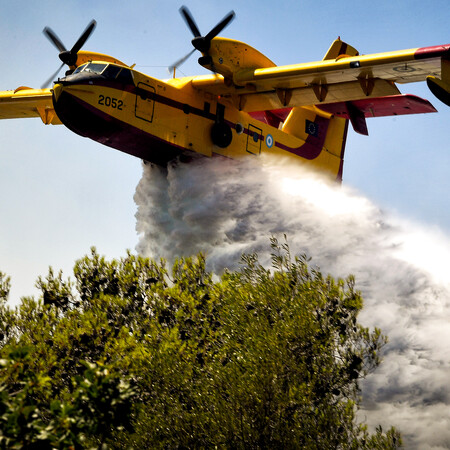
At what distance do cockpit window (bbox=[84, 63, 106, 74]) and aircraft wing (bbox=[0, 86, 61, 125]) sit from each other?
14.6 ft

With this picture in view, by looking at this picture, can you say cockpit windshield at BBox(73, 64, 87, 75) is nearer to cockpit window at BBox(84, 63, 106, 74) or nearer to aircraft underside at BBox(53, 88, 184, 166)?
cockpit window at BBox(84, 63, 106, 74)

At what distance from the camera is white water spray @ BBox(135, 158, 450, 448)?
654 inches

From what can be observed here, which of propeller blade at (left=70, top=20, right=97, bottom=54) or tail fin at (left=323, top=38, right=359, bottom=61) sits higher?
tail fin at (left=323, top=38, right=359, bottom=61)

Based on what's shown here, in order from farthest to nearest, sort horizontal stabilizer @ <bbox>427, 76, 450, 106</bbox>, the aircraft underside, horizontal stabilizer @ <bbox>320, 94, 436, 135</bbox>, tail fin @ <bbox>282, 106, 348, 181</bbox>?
tail fin @ <bbox>282, 106, 348, 181</bbox> < horizontal stabilizer @ <bbox>320, 94, 436, 135</bbox> < the aircraft underside < horizontal stabilizer @ <bbox>427, 76, 450, 106</bbox>

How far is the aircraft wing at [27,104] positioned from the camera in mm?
21234

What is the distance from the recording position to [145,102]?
1748cm

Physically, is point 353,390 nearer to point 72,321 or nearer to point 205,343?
point 205,343

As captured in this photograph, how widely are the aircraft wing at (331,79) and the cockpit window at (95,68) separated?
2.55 metres

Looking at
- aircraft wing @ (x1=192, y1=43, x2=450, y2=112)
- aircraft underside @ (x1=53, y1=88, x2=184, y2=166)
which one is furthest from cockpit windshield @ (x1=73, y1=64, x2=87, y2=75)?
aircraft wing @ (x1=192, y1=43, x2=450, y2=112)

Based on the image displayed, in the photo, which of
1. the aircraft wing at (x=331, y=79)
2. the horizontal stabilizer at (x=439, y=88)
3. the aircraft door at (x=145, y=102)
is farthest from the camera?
the aircraft door at (x=145, y=102)

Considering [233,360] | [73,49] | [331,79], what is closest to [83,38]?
[73,49]

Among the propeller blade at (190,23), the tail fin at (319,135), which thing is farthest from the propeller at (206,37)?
the tail fin at (319,135)

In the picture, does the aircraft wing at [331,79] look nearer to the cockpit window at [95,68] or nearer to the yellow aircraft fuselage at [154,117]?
the yellow aircraft fuselage at [154,117]

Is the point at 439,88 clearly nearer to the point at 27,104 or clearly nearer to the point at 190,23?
the point at 190,23
